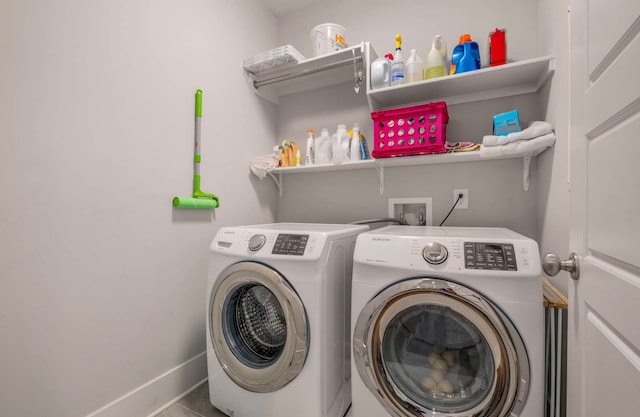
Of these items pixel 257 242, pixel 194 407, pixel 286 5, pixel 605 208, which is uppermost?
pixel 286 5

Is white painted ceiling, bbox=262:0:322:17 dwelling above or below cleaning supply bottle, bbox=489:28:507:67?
above

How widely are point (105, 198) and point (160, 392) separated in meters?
0.98

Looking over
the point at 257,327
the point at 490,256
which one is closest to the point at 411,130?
the point at 490,256

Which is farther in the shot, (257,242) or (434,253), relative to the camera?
(257,242)

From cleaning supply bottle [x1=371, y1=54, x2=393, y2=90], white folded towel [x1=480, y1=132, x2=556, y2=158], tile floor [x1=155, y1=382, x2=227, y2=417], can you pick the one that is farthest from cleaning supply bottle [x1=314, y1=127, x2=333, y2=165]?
tile floor [x1=155, y1=382, x2=227, y2=417]

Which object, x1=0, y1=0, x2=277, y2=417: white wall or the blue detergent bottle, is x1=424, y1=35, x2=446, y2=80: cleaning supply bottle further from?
x1=0, y1=0, x2=277, y2=417: white wall

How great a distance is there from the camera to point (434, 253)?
98 centimetres

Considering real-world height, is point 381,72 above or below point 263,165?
above

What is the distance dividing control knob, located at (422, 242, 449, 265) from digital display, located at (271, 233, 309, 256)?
46 centimetres

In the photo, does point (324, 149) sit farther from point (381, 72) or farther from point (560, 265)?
point (560, 265)

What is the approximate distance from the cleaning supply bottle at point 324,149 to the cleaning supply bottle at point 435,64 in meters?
0.70

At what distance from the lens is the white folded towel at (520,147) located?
1258mm

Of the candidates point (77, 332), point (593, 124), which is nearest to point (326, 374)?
point (77, 332)

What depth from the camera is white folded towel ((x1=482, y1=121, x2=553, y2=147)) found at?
50.1 inches
